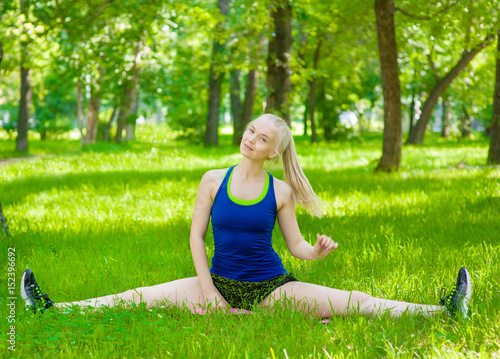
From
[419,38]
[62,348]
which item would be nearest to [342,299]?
[62,348]

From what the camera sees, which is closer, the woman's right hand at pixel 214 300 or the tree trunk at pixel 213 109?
the woman's right hand at pixel 214 300

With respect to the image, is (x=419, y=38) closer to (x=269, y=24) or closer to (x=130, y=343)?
(x=269, y=24)

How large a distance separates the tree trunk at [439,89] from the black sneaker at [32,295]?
11426 mm

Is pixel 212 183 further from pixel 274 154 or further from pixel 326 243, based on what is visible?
pixel 326 243

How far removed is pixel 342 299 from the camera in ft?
10.3

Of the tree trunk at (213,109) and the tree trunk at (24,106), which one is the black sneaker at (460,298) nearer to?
the tree trunk at (213,109)

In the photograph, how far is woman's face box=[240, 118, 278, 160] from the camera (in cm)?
324

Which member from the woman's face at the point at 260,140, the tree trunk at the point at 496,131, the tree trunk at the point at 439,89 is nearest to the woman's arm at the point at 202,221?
the woman's face at the point at 260,140

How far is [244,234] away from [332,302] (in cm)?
71

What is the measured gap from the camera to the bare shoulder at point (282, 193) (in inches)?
132

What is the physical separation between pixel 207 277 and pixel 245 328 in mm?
466

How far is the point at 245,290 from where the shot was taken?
3.19 m

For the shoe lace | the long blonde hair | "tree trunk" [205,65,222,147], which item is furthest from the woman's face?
"tree trunk" [205,65,222,147]

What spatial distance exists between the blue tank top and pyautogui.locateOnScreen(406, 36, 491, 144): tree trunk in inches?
411
